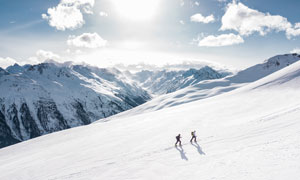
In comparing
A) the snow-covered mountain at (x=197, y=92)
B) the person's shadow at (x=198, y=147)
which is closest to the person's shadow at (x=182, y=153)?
the person's shadow at (x=198, y=147)

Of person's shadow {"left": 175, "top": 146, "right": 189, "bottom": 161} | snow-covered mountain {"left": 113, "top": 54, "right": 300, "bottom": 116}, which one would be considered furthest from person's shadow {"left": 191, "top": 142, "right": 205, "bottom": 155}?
snow-covered mountain {"left": 113, "top": 54, "right": 300, "bottom": 116}

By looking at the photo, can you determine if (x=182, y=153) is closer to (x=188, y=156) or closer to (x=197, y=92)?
(x=188, y=156)

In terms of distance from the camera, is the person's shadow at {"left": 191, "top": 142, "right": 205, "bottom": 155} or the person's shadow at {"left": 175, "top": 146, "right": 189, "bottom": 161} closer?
the person's shadow at {"left": 175, "top": 146, "right": 189, "bottom": 161}

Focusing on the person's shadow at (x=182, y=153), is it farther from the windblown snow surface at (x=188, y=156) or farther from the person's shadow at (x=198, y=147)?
the person's shadow at (x=198, y=147)

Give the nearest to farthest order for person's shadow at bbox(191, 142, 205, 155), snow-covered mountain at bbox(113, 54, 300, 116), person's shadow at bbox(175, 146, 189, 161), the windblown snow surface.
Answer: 1. the windblown snow surface
2. person's shadow at bbox(175, 146, 189, 161)
3. person's shadow at bbox(191, 142, 205, 155)
4. snow-covered mountain at bbox(113, 54, 300, 116)

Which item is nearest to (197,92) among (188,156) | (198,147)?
(198,147)

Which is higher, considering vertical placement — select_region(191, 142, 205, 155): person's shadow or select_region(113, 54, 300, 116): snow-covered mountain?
select_region(113, 54, 300, 116): snow-covered mountain

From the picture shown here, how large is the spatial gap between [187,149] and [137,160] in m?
5.49

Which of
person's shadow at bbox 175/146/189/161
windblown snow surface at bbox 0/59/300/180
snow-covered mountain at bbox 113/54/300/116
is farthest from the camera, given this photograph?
snow-covered mountain at bbox 113/54/300/116

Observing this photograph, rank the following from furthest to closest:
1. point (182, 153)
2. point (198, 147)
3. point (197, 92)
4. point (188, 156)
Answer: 1. point (197, 92)
2. point (198, 147)
3. point (182, 153)
4. point (188, 156)

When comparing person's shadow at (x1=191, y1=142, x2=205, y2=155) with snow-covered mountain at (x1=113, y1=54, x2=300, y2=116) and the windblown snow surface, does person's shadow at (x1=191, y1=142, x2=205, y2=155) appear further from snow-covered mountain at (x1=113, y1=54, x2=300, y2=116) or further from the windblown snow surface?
snow-covered mountain at (x1=113, y1=54, x2=300, y2=116)

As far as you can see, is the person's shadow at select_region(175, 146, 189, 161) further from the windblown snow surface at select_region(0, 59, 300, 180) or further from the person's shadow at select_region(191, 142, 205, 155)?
the person's shadow at select_region(191, 142, 205, 155)

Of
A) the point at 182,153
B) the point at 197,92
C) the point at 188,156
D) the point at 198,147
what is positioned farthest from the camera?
the point at 197,92

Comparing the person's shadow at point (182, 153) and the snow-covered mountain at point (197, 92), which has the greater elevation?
the snow-covered mountain at point (197, 92)
